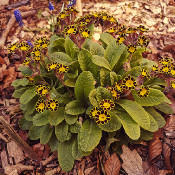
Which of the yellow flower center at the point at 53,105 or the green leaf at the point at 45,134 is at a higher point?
the yellow flower center at the point at 53,105

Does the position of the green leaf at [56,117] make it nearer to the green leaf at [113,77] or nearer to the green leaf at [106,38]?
the green leaf at [113,77]

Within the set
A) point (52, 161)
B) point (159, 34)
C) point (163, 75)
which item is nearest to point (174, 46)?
point (159, 34)

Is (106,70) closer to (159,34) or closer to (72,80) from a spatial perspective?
(72,80)

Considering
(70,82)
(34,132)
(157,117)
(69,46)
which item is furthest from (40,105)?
(157,117)

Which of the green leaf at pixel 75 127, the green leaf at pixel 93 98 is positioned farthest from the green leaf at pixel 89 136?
the green leaf at pixel 93 98

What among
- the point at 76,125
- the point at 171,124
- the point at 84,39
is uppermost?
the point at 84,39

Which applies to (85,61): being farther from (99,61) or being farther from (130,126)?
(130,126)
